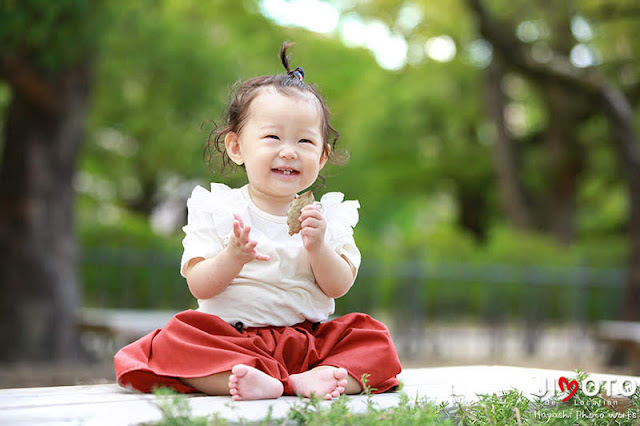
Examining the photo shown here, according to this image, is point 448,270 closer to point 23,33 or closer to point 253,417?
point 23,33

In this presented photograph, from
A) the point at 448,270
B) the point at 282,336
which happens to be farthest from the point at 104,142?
the point at 282,336

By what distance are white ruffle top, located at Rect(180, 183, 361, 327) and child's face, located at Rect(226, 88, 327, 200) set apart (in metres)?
0.11

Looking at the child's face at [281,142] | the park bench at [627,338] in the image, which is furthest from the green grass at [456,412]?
the park bench at [627,338]

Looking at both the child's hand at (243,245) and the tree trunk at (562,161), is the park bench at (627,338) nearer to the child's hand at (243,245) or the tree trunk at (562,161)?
the child's hand at (243,245)

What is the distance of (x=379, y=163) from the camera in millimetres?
18578

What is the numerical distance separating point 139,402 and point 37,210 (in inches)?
240

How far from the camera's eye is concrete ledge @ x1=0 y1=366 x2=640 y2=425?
1.85 meters

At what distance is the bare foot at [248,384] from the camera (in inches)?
84.0

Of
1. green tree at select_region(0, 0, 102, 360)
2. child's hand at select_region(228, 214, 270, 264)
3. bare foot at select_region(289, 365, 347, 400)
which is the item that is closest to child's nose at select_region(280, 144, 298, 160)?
child's hand at select_region(228, 214, 270, 264)

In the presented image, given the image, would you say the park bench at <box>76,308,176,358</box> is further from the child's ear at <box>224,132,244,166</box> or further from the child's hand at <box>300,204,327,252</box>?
the child's hand at <box>300,204,327,252</box>

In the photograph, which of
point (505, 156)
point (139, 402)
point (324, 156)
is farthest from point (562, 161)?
point (139, 402)

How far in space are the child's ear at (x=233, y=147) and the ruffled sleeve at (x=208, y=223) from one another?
16 centimetres

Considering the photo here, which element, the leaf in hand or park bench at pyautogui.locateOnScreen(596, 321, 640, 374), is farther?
park bench at pyautogui.locateOnScreen(596, 321, 640, 374)

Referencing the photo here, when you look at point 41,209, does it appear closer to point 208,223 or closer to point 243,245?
point 208,223
